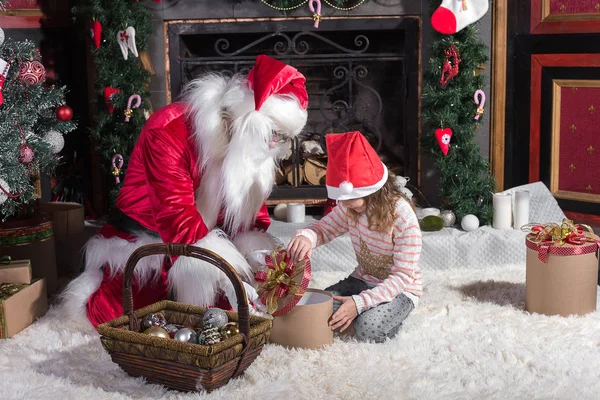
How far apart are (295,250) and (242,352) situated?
0.50 meters

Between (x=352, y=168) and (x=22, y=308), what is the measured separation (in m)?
1.35

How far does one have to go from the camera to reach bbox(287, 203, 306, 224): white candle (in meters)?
3.92

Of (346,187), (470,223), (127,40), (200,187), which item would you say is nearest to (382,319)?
(346,187)

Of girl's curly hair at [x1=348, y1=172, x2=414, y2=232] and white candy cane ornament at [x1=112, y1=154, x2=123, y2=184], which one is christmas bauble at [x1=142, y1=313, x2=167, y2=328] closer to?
girl's curly hair at [x1=348, y1=172, x2=414, y2=232]

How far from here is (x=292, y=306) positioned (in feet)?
8.30

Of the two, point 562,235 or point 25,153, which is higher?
point 25,153

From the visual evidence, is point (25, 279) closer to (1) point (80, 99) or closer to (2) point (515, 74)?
(1) point (80, 99)

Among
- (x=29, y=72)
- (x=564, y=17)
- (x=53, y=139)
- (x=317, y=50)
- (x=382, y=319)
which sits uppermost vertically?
(x=564, y=17)

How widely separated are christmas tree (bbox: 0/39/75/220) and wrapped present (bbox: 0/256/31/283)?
0.32 m

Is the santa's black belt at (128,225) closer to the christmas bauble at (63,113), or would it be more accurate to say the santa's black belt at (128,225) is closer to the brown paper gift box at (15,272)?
the brown paper gift box at (15,272)

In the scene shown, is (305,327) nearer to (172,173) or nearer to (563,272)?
(172,173)

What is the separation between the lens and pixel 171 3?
3.88 metres

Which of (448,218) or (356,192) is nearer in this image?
(356,192)

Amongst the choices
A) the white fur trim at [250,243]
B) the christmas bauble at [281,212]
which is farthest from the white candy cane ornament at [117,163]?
the white fur trim at [250,243]
